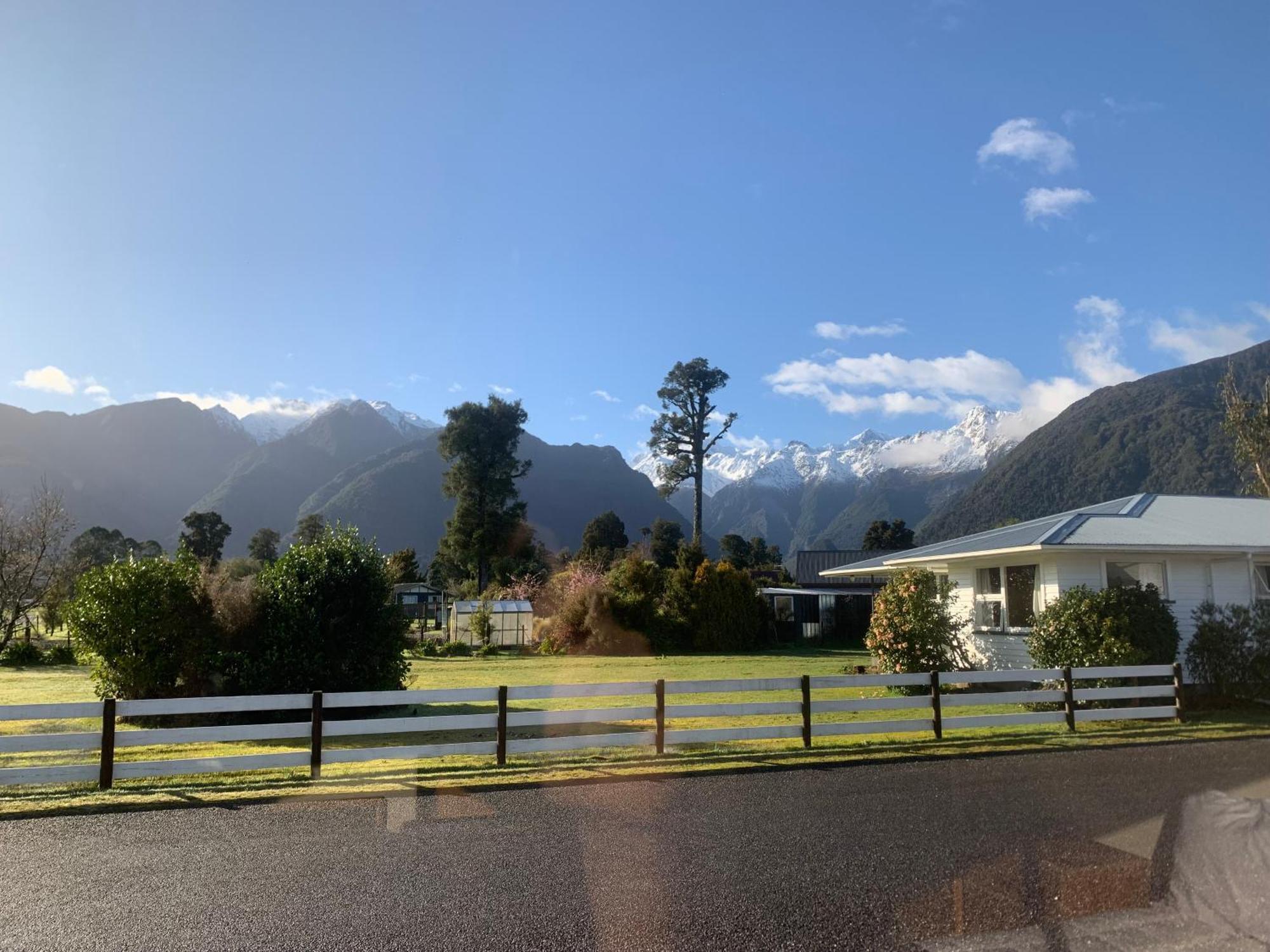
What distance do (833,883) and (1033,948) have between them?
146cm

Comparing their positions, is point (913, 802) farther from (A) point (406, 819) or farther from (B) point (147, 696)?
(B) point (147, 696)

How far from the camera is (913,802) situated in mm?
8062

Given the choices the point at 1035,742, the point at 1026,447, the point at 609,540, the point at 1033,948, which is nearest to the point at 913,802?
the point at 1033,948

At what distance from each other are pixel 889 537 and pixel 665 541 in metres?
22.4

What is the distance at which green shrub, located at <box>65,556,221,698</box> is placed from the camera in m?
13.8

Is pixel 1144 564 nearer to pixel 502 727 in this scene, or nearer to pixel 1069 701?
pixel 1069 701

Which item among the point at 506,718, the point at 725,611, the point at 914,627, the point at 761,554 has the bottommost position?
the point at 506,718

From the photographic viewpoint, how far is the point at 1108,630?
14.3 meters

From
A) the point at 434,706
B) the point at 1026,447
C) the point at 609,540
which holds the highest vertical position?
the point at 1026,447

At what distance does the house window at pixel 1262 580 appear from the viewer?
16141 mm

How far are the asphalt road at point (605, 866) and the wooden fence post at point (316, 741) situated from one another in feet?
4.49

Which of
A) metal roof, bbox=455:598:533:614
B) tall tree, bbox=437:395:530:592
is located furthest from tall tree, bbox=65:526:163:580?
metal roof, bbox=455:598:533:614

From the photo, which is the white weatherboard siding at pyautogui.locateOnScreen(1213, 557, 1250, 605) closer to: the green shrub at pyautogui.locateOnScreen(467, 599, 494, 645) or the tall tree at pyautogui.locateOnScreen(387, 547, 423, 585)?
the green shrub at pyautogui.locateOnScreen(467, 599, 494, 645)

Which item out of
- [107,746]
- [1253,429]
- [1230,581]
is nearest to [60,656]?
[107,746]
